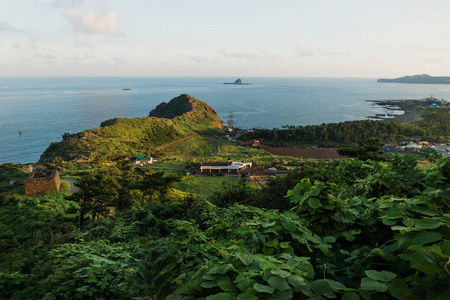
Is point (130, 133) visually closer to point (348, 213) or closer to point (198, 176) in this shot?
point (198, 176)

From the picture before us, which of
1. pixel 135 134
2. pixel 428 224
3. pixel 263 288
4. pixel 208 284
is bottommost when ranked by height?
pixel 135 134

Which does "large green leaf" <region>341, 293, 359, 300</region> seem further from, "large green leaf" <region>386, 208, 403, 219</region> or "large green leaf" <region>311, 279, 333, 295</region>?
"large green leaf" <region>386, 208, 403, 219</region>

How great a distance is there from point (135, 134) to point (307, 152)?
33.1 m

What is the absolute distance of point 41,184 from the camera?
53.4ft

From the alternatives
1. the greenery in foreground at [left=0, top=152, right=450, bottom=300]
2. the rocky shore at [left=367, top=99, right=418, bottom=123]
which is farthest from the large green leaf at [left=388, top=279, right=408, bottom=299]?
the rocky shore at [left=367, top=99, right=418, bottom=123]

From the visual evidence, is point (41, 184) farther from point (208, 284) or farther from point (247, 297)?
point (247, 297)

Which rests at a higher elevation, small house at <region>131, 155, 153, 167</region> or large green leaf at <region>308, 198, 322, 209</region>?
large green leaf at <region>308, 198, 322, 209</region>

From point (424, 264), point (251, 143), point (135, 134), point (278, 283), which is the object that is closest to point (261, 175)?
point (251, 143)

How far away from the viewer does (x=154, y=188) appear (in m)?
13.7

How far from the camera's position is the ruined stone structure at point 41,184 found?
1603cm

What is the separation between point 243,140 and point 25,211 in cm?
4249

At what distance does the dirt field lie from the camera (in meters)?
40.5

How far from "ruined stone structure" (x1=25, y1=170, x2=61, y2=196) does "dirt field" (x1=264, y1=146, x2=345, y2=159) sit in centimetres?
3356

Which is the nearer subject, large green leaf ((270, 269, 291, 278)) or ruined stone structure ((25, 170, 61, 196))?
large green leaf ((270, 269, 291, 278))
